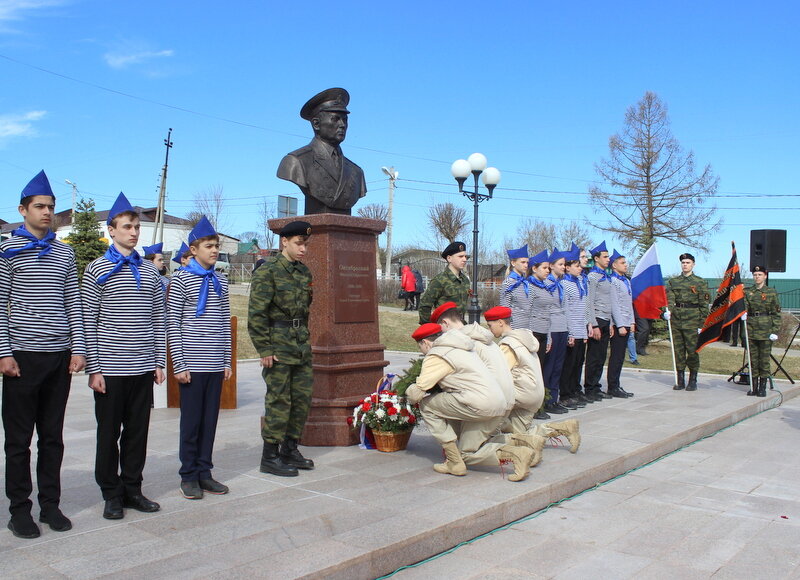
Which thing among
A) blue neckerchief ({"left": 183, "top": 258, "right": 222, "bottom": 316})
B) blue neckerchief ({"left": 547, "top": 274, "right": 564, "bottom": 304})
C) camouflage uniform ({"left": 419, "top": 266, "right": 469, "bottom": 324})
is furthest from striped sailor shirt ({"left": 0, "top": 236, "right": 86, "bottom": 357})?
blue neckerchief ({"left": 547, "top": 274, "right": 564, "bottom": 304})

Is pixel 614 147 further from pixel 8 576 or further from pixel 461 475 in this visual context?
pixel 8 576

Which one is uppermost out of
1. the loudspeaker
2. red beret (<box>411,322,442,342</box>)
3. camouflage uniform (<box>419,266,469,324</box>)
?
the loudspeaker

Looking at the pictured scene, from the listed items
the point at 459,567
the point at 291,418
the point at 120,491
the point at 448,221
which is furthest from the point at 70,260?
the point at 448,221

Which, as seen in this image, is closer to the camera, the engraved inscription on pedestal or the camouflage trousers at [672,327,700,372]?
the engraved inscription on pedestal

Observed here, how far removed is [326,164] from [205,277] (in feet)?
7.81

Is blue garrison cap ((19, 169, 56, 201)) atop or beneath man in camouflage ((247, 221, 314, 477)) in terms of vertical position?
atop

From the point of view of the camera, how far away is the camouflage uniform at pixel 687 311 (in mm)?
11117

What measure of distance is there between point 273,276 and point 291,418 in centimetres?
115

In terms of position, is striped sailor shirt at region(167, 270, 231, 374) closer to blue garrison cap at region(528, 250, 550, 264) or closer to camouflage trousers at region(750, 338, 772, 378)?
blue garrison cap at region(528, 250, 550, 264)

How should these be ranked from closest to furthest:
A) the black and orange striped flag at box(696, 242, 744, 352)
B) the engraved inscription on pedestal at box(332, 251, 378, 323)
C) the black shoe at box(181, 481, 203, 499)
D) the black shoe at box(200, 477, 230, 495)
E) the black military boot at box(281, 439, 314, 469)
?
1. the black shoe at box(181, 481, 203, 499)
2. the black shoe at box(200, 477, 230, 495)
3. the black military boot at box(281, 439, 314, 469)
4. the engraved inscription on pedestal at box(332, 251, 378, 323)
5. the black and orange striped flag at box(696, 242, 744, 352)

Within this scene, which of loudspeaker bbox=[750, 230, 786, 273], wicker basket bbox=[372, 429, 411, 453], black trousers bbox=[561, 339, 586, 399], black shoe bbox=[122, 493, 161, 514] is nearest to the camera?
black shoe bbox=[122, 493, 161, 514]

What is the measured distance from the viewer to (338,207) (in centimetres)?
705

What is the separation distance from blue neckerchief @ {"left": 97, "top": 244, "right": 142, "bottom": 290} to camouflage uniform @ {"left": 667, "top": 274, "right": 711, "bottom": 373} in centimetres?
894

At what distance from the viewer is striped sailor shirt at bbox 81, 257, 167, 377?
4.38 meters
